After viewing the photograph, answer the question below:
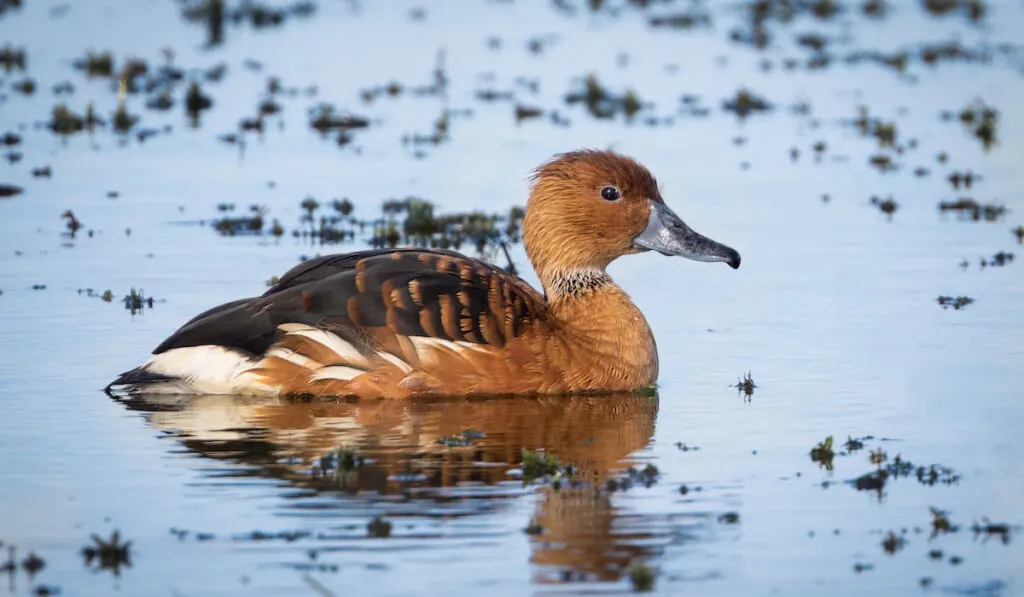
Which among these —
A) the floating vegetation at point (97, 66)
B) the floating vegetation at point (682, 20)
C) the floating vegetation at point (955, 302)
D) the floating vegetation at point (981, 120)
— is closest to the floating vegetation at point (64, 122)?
the floating vegetation at point (97, 66)

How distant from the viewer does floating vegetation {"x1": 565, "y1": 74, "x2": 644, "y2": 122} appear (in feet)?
74.4

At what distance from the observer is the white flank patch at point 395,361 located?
38.2ft

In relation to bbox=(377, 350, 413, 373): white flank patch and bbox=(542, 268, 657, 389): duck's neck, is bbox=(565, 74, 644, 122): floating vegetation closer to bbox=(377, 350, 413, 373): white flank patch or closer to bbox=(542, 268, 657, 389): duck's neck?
bbox=(542, 268, 657, 389): duck's neck

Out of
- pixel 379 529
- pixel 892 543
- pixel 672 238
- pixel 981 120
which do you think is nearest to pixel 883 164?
pixel 981 120

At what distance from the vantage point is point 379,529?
870cm

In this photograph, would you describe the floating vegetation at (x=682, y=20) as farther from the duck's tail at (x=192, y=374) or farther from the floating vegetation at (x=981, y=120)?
the duck's tail at (x=192, y=374)

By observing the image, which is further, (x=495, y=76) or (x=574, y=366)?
(x=495, y=76)

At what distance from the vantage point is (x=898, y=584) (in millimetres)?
8242

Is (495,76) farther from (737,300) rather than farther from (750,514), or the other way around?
(750,514)

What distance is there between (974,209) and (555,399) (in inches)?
287

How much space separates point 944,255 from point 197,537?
30.3 feet

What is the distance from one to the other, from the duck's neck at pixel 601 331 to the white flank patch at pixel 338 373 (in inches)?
56.4

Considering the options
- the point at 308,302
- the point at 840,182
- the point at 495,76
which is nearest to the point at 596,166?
the point at 308,302

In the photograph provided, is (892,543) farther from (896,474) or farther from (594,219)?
(594,219)
